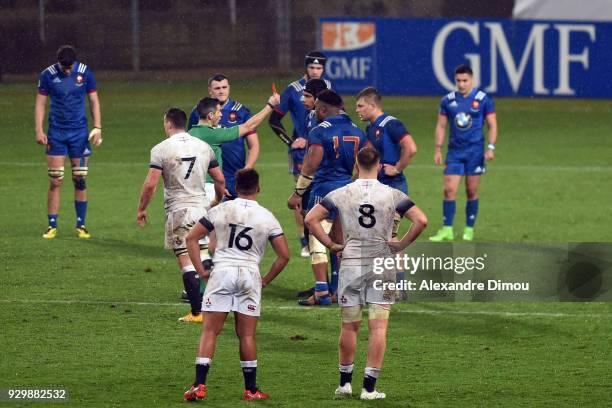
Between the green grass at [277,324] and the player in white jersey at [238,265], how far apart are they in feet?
1.41

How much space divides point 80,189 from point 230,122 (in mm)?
3387

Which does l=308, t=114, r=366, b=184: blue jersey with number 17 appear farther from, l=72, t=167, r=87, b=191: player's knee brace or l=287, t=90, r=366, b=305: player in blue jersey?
l=72, t=167, r=87, b=191: player's knee brace

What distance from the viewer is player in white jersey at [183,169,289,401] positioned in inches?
368

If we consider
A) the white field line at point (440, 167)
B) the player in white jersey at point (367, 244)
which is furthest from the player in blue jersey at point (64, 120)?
the player in white jersey at point (367, 244)

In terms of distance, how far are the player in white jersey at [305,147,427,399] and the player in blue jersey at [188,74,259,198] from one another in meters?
4.91

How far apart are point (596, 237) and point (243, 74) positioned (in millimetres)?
Answer: 28196

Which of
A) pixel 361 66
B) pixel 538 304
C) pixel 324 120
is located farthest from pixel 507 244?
pixel 361 66

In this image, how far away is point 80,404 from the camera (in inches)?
372

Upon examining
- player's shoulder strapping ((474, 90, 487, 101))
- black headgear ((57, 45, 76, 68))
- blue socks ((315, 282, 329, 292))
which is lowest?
blue socks ((315, 282, 329, 292))

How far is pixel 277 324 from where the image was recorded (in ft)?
40.7

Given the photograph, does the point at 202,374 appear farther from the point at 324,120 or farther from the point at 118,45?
the point at 118,45

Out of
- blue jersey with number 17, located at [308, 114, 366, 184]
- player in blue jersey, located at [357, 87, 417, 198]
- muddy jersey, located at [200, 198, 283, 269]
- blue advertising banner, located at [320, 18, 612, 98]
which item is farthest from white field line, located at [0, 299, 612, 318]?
blue advertising banner, located at [320, 18, 612, 98]

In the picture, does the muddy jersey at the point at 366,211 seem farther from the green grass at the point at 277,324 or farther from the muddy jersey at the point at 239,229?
the green grass at the point at 277,324

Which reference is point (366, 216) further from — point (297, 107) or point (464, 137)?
point (464, 137)
